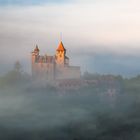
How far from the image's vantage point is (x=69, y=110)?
18250 millimetres

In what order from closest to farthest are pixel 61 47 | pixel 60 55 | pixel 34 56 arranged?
pixel 34 56 → pixel 60 55 → pixel 61 47

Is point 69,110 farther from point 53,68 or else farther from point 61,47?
point 61,47

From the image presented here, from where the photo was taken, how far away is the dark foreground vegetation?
53.4 ft

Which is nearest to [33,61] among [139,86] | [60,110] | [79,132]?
[60,110]

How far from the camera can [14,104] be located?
18.0 m

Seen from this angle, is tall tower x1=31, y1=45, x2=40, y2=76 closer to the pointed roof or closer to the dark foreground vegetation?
the dark foreground vegetation

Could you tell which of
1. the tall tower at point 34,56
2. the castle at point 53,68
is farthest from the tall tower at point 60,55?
the tall tower at point 34,56

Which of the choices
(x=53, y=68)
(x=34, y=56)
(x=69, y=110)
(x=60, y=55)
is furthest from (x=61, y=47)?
(x=69, y=110)

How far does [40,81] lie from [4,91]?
1.96 m

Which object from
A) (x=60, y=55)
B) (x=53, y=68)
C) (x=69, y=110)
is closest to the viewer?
(x=69, y=110)

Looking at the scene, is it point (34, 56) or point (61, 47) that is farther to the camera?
point (61, 47)

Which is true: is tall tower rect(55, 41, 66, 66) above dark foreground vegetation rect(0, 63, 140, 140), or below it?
above

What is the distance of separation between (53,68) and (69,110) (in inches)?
80.4

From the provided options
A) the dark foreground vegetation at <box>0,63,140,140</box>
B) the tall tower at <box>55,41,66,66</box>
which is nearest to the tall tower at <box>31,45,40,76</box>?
the dark foreground vegetation at <box>0,63,140,140</box>
